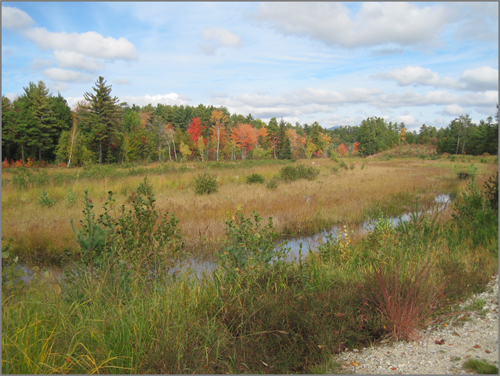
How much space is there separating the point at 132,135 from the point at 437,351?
48.4 m

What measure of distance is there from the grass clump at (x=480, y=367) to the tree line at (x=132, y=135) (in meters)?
7.40

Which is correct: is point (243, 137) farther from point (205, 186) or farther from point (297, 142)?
point (205, 186)

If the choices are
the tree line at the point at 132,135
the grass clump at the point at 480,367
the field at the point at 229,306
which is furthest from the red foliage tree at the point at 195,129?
the grass clump at the point at 480,367

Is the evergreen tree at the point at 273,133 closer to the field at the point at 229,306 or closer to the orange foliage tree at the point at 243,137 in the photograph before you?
the orange foliage tree at the point at 243,137

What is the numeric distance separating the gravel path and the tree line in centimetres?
673

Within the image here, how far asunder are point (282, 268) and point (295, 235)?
4868mm

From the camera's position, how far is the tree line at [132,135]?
106ft

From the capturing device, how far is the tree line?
32.2 meters

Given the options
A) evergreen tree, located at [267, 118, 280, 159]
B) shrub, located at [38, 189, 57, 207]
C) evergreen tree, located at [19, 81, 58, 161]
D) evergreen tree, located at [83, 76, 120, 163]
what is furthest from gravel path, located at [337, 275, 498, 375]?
evergreen tree, located at [267, 118, 280, 159]

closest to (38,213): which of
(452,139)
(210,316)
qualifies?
(210,316)

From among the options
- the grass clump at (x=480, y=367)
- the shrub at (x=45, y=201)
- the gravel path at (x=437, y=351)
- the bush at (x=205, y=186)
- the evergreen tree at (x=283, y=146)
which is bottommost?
the gravel path at (x=437, y=351)

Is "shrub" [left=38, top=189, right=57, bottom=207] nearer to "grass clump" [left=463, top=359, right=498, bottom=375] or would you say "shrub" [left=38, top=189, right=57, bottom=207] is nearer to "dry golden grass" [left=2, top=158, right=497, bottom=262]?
"dry golden grass" [left=2, top=158, right=497, bottom=262]

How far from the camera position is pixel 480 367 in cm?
237

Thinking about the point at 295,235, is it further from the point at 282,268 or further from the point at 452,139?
the point at 452,139
